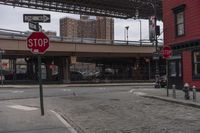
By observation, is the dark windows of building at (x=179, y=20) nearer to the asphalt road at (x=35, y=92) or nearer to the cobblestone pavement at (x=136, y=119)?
the asphalt road at (x=35, y=92)

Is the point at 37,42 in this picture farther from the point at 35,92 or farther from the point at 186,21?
the point at 35,92

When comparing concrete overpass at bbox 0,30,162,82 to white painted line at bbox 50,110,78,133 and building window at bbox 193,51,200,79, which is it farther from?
white painted line at bbox 50,110,78,133

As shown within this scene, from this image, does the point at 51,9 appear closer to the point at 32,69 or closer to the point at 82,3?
the point at 82,3

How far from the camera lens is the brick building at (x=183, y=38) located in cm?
3144

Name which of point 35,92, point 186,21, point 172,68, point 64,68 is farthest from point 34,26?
point 64,68

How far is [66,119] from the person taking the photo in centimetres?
1670

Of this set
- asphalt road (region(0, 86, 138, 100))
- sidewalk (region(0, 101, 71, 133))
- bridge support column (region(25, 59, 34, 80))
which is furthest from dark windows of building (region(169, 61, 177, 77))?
bridge support column (region(25, 59, 34, 80))

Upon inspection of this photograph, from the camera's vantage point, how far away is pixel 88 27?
114m

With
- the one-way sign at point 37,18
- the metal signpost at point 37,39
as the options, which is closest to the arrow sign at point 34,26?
the metal signpost at point 37,39

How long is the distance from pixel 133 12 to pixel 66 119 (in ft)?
155

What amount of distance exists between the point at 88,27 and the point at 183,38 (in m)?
A: 81.1

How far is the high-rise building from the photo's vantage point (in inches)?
4257

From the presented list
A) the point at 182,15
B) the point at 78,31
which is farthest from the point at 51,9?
the point at 78,31

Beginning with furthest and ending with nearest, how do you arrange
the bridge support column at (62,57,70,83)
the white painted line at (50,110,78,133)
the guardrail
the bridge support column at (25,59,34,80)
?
the bridge support column at (25,59,34,80)
the bridge support column at (62,57,70,83)
the guardrail
the white painted line at (50,110,78,133)
